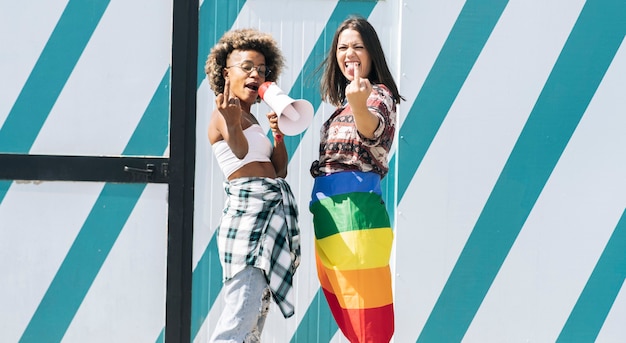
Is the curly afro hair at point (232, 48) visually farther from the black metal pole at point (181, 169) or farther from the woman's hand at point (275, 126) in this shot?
the black metal pole at point (181, 169)

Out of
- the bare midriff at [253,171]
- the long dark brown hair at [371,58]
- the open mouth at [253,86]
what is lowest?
the bare midriff at [253,171]

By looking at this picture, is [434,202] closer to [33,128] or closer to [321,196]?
[321,196]

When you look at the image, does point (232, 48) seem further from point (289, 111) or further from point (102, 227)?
point (102, 227)

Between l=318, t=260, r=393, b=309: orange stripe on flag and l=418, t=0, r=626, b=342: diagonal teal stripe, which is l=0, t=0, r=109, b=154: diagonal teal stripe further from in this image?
l=418, t=0, r=626, b=342: diagonal teal stripe

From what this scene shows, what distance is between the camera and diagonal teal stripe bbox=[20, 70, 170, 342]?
3018 millimetres

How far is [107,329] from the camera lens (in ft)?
9.90

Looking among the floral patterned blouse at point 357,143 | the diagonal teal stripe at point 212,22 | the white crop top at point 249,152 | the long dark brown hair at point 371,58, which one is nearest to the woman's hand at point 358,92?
the floral patterned blouse at point 357,143

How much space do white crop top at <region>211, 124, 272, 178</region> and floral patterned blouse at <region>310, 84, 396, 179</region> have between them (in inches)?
7.9

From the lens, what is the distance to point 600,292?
303 centimetres

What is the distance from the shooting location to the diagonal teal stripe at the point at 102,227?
3018mm

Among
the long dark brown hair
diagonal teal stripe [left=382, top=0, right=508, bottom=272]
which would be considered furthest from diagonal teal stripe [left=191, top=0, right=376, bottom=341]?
the long dark brown hair

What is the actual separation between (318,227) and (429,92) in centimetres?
94

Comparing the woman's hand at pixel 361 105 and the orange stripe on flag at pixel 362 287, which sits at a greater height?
the woman's hand at pixel 361 105

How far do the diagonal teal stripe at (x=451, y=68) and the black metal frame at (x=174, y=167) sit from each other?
887 millimetres
